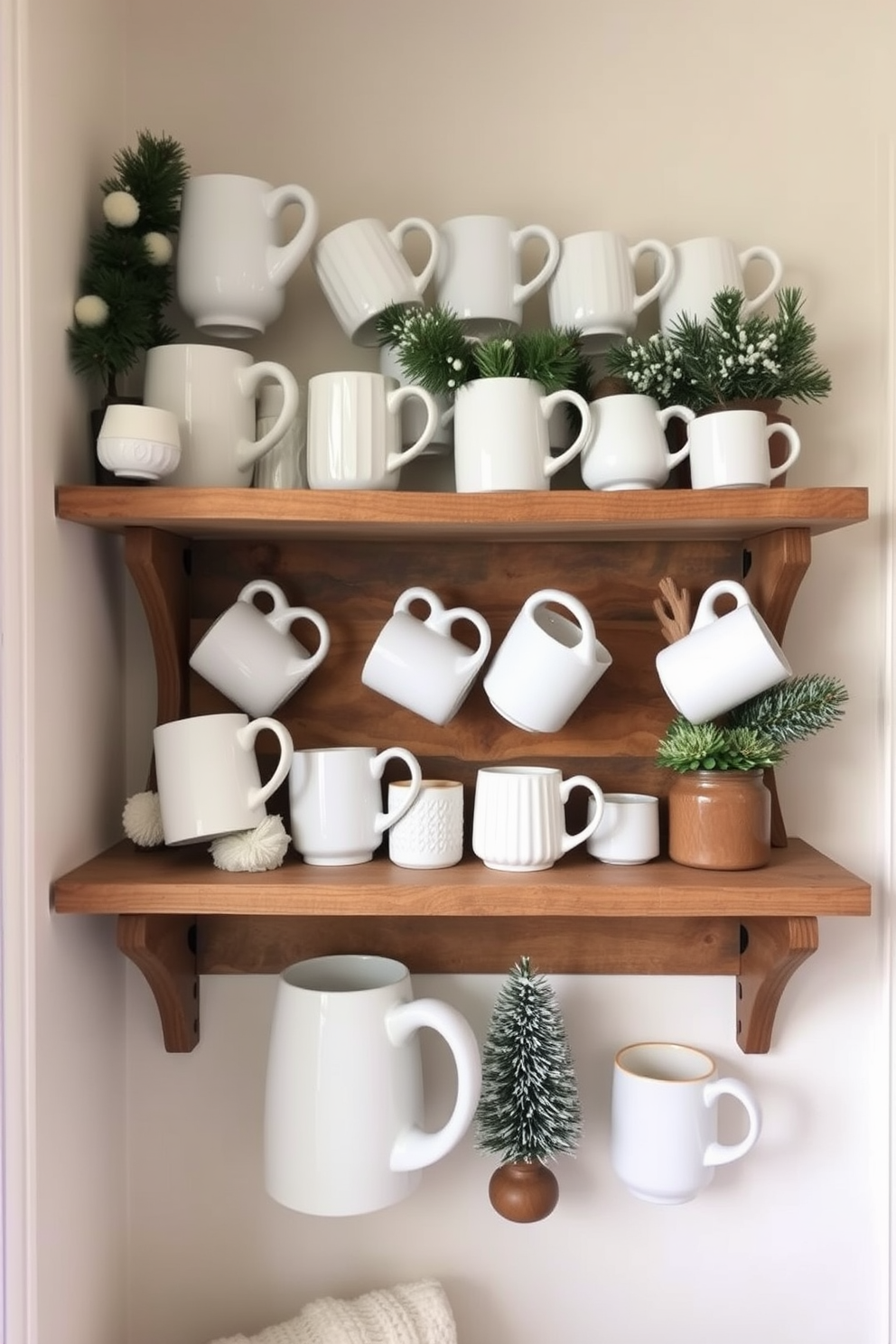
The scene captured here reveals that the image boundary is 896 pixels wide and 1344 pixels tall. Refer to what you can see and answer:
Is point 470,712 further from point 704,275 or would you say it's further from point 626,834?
point 704,275

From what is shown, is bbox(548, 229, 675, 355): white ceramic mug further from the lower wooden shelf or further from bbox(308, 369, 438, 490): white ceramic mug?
the lower wooden shelf

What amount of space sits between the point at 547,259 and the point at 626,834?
549 mm

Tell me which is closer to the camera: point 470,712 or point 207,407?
point 207,407

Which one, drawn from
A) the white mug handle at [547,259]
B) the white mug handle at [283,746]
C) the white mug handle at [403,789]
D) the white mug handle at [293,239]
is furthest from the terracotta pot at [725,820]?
the white mug handle at [293,239]

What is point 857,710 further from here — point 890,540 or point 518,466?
point 518,466

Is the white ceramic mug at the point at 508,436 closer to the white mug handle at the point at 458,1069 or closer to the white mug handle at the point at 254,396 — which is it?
the white mug handle at the point at 254,396

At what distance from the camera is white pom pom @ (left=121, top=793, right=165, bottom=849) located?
0.99 m

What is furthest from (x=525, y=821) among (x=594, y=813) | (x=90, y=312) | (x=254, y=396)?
(x=90, y=312)

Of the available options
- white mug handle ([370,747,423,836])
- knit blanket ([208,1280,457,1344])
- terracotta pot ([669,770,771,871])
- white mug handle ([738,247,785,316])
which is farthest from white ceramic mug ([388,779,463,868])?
white mug handle ([738,247,785,316])

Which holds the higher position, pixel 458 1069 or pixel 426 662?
pixel 426 662

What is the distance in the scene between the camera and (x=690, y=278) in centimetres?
102

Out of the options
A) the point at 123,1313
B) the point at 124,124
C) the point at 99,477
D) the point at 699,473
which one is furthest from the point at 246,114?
the point at 123,1313

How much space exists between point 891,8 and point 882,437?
0.43 m

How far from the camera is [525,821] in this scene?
0.95 meters
